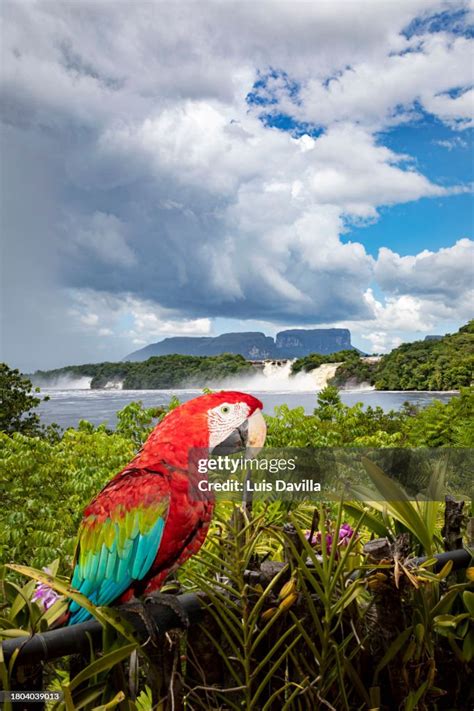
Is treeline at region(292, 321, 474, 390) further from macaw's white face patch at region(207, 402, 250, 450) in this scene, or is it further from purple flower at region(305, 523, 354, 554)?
macaw's white face patch at region(207, 402, 250, 450)

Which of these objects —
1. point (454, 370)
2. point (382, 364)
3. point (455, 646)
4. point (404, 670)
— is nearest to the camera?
point (404, 670)

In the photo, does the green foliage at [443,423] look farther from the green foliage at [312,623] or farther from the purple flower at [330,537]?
the green foliage at [312,623]

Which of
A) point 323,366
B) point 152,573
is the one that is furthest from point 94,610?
point 323,366

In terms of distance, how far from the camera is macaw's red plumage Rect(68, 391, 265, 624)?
1.37 meters

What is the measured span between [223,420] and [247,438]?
11 cm

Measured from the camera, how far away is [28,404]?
959 cm

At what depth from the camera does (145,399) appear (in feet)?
17.9

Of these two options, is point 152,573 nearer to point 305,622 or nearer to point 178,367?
point 305,622

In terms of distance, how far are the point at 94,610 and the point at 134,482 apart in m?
0.29

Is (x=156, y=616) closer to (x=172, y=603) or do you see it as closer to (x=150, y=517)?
(x=172, y=603)

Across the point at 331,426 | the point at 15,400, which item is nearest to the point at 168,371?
the point at 331,426

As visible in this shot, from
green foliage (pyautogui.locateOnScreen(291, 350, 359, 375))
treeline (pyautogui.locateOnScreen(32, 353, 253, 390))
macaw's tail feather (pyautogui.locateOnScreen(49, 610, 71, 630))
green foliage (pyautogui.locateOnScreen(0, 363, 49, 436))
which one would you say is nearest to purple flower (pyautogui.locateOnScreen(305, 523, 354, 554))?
macaw's tail feather (pyautogui.locateOnScreen(49, 610, 71, 630))

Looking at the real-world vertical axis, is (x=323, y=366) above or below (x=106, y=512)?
above

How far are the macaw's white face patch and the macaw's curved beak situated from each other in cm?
2
